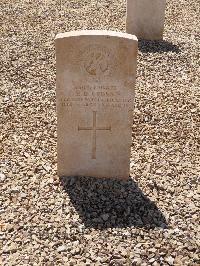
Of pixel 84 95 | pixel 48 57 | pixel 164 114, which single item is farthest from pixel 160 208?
pixel 48 57

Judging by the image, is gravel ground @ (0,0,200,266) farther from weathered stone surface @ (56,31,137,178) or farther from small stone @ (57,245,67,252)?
weathered stone surface @ (56,31,137,178)

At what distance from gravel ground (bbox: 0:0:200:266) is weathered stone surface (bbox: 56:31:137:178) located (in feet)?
0.82

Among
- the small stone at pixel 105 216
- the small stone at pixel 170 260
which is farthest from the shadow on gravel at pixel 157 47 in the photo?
the small stone at pixel 170 260

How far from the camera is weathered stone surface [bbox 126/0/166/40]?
877 cm

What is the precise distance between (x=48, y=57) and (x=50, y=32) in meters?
1.57

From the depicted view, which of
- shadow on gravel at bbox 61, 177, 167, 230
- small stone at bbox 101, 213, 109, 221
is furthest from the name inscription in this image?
small stone at bbox 101, 213, 109, 221

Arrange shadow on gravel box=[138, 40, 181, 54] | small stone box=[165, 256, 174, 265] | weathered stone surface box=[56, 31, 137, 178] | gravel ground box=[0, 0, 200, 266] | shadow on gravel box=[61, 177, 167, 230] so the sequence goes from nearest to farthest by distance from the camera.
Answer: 1. small stone box=[165, 256, 174, 265]
2. gravel ground box=[0, 0, 200, 266]
3. weathered stone surface box=[56, 31, 137, 178]
4. shadow on gravel box=[61, 177, 167, 230]
5. shadow on gravel box=[138, 40, 181, 54]

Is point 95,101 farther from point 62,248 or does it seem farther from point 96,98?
point 62,248

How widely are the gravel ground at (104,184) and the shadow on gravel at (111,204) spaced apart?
0.01m

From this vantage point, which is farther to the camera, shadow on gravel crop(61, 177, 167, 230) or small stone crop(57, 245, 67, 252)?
shadow on gravel crop(61, 177, 167, 230)

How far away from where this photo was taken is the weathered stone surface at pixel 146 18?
28.8ft

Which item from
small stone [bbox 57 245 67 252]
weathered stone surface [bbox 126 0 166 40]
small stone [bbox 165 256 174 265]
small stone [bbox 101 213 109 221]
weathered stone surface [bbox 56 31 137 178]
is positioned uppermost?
weathered stone surface [bbox 126 0 166 40]

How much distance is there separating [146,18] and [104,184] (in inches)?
209

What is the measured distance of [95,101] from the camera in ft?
14.2
